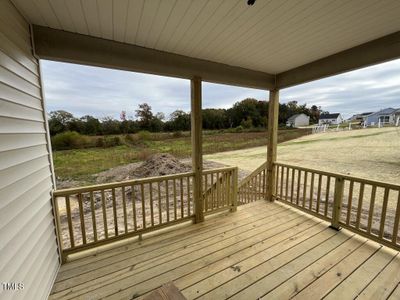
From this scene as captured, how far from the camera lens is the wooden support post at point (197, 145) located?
262 centimetres

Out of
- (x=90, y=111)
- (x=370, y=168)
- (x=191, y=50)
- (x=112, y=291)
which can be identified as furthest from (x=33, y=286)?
(x=370, y=168)

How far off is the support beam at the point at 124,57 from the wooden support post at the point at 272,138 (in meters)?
0.77

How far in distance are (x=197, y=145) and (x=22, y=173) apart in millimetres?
1932

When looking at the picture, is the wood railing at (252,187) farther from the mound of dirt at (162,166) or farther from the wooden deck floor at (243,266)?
the mound of dirt at (162,166)

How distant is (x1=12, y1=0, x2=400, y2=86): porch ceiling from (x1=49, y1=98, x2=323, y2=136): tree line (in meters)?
0.98

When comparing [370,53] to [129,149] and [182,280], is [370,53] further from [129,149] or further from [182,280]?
[129,149]

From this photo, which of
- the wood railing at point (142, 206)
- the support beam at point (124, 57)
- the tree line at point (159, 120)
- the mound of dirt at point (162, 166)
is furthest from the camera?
the mound of dirt at point (162, 166)

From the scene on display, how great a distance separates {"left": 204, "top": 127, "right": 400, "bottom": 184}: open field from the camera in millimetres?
5941

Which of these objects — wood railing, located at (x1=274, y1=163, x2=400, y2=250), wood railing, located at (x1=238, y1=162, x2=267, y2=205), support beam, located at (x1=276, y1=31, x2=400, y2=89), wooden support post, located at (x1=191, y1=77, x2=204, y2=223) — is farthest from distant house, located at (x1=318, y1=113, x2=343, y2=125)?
wooden support post, located at (x1=191, y1=77, x2=204, y2=223)

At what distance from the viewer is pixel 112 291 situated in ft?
5.40

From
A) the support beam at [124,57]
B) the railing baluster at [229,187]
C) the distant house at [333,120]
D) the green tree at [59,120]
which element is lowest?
the railing baluster at [229,187]

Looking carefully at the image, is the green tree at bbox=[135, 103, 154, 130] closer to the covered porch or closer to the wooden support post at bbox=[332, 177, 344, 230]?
the covered porch

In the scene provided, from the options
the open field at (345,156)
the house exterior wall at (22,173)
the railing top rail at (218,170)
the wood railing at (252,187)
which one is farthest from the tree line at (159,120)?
the open field at (345,156)

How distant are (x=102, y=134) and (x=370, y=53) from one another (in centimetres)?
364
